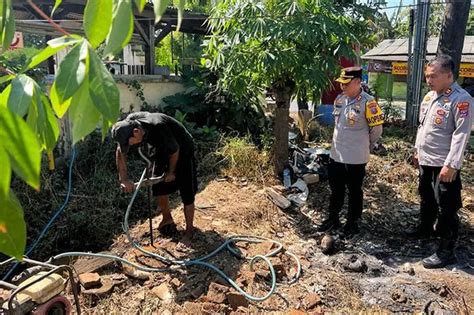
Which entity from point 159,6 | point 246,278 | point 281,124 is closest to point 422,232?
point 246,278

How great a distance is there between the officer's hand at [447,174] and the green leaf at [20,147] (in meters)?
3.33

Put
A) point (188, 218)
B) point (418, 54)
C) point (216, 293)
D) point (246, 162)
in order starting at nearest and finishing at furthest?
1. point (216, 293)
2. point (188, 218)
3. point (246, 162)
4. point (418, 54)

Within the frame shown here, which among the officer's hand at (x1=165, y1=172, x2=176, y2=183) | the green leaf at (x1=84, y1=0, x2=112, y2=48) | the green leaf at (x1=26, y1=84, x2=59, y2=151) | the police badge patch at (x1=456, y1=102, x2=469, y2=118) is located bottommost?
the officer's hand at (x1=165, y1=172, x2=176, y2=183)

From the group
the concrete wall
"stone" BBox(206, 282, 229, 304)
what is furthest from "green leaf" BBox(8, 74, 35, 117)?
the concrete wall

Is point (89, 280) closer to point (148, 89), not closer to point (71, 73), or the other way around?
point (71, 73)

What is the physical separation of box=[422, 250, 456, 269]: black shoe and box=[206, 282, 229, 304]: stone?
1723mm

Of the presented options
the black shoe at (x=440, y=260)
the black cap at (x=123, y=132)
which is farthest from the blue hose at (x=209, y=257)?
the black shoe at (x=440, y=260)

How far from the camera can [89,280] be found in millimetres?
3111

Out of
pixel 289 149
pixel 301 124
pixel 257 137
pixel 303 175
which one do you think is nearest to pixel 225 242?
pixel 303 175

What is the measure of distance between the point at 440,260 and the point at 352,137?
1270mm

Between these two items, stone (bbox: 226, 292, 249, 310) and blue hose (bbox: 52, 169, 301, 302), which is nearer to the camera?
stone (bbox: 226, 292, 249, 310)

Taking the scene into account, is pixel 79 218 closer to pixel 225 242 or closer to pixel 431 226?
pixel 225 242

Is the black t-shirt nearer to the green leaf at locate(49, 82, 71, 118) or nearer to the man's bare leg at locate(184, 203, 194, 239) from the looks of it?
the man's bare leg at locate(184, 203, 194, 239)

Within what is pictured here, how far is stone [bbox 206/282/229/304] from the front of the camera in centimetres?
299
